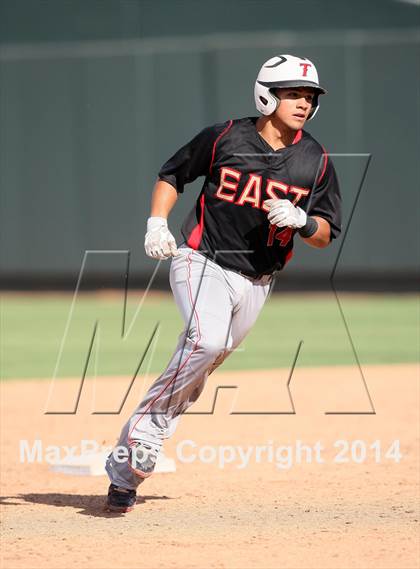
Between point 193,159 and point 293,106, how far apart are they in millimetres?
574

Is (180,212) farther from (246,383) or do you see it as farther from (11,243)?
(246,383)

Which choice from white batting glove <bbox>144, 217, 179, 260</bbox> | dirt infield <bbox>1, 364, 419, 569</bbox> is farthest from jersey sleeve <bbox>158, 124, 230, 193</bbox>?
dirt infield <bbox>1, 364, 419, 569</bbox>

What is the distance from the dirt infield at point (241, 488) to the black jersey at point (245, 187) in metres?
1.33

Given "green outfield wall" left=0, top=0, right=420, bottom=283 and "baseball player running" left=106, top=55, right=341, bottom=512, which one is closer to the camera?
"baseball player running" left=106, top=55, right=341, bottom=512

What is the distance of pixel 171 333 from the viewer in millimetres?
14930

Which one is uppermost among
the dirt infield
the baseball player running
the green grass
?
the baseball player running

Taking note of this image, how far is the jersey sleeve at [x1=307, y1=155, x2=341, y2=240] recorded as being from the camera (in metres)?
6.47

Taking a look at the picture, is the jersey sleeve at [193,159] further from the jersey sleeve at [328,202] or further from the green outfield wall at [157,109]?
the green outfield wall at [157,109]

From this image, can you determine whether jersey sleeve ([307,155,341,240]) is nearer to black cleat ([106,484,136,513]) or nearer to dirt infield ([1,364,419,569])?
dirt infield ([1,364,419,569])

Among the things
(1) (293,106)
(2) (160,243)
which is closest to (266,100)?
(1) (293,106)

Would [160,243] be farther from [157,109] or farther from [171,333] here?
[157,109]

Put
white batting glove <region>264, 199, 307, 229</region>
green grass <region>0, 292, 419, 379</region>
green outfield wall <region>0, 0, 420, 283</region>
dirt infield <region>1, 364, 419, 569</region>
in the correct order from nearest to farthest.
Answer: dirt infield <region>1, 364, 419, 569</region>, white batting glove <region>264, 199, 307, 229</region>, green grass <region>0, 292, 419, 379</region>, green outfield wall <region>0, 0, 420, 283</region>

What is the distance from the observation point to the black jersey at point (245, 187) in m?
6.38

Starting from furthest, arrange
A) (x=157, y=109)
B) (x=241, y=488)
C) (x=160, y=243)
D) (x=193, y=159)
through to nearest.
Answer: (x=157, y=109)
(x=241, y=488)
(x=193, y=159)
(x=160, y=243)
